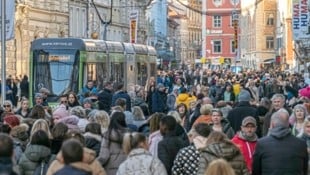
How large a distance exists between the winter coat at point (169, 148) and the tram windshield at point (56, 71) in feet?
68.7

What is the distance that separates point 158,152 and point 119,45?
27775 mm

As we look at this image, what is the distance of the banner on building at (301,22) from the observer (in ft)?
138

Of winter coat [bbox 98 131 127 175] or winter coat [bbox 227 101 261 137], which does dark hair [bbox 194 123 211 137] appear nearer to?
winter coat [bbox 98 131 127 175]

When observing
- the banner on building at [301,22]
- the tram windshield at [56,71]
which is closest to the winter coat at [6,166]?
the tram windshield at [56,71]

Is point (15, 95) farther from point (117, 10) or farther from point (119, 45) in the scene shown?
point (117, 10)

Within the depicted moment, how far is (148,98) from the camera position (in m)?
31.7

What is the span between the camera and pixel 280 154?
11953 mm

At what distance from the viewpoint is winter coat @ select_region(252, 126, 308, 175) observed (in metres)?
11.9

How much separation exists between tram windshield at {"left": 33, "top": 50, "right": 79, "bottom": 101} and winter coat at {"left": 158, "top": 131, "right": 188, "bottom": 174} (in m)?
20.9

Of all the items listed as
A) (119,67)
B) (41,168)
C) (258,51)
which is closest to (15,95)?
(119,67)

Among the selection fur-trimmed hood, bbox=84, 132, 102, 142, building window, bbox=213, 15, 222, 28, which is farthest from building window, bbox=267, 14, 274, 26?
fur-trimmed hood, bbox=84, 132, 102, 142

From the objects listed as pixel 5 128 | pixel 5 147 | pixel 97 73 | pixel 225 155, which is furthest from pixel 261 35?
pixel 5 147

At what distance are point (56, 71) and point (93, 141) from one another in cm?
2089

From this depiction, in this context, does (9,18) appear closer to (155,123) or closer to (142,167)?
(155,123)
